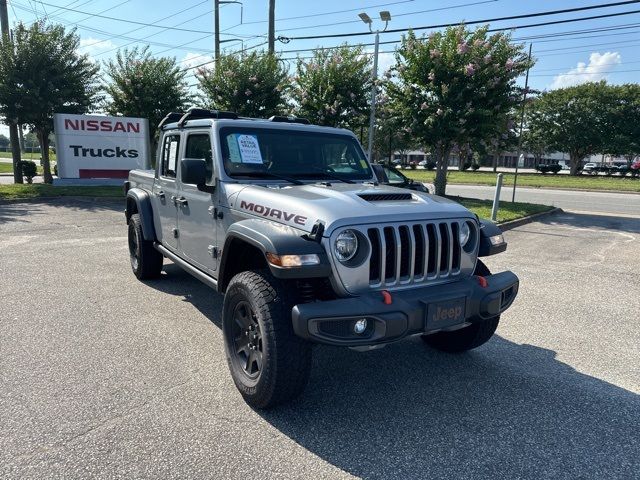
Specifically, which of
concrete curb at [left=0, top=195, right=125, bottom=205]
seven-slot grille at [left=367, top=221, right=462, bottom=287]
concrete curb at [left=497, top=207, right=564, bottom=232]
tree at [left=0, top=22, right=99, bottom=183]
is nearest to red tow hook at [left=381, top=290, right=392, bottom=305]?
seven-slot grille at [left=367, top=221, right=462, bottom=287]

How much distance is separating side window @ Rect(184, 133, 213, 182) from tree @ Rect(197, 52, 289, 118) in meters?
12.6

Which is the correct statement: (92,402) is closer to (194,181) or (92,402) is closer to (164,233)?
(194,181)

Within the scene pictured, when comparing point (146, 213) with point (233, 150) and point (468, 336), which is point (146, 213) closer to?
point (233, 150)

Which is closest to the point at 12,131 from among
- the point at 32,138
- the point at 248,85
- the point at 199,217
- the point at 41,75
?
the point at 41,75

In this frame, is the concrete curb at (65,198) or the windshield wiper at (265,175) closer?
the windshield wiper at (265,175)

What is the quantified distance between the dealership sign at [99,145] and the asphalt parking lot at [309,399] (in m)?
11.4

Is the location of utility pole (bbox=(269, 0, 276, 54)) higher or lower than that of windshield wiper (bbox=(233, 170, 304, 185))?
higher

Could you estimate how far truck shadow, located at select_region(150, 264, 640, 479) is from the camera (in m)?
2.69

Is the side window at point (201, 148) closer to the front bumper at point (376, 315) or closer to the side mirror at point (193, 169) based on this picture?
the side mirror at point (193, 169)

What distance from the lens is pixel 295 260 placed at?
2.85 metres

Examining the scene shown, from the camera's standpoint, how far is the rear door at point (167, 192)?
4.99m

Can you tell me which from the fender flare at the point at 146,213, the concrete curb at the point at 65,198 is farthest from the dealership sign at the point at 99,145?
the fender flare at the point at 146,213

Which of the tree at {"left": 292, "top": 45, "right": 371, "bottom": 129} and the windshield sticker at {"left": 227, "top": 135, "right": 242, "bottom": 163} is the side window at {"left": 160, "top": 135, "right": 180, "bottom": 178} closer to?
the windshield sticker at {"left": 227, "top": 135, "right": 242, "bottom": 163}

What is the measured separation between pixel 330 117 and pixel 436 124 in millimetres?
3995
